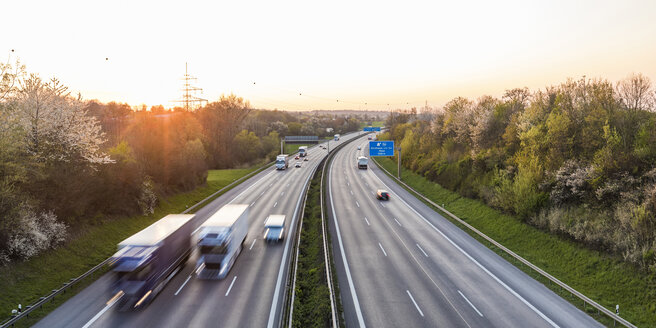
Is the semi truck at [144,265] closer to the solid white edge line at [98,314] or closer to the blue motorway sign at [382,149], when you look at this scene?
the solid white edge line at [98,314]

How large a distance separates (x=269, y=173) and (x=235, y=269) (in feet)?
149

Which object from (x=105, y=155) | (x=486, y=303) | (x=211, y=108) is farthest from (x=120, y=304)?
(x=211, y=108)

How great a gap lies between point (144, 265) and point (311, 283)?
372 inches

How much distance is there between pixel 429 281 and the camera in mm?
19656

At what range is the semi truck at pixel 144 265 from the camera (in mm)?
15109

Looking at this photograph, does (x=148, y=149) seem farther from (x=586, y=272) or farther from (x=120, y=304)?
(x=586, y=272)

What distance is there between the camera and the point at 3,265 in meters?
17.3

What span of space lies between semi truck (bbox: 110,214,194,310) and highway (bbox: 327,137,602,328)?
1042 centimetres

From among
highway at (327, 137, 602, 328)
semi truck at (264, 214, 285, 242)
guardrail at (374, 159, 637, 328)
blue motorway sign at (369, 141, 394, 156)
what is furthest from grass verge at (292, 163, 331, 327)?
blue motorway sign at (369, 141, 394, 156)

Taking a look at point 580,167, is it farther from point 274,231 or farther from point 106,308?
point 106,308

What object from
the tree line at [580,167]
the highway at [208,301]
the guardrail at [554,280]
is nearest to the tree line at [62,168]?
the highway at [208,301]

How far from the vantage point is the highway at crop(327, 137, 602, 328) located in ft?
52.3

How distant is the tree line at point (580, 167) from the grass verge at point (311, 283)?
1849 cm

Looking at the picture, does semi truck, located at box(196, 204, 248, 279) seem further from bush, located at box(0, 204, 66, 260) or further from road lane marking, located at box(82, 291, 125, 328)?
bush, located at box(0, 204, 66, 260)
